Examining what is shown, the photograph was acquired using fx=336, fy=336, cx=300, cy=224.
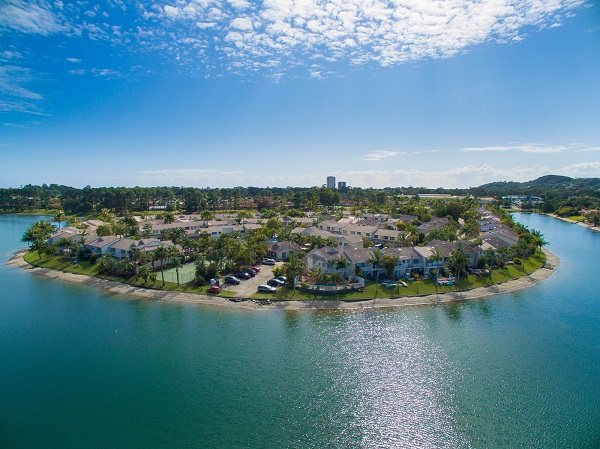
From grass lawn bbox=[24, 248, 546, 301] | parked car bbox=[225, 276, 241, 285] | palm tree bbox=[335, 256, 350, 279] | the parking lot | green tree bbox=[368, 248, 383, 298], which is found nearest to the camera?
grass lawn bbox=[24, 248, 546, 301]

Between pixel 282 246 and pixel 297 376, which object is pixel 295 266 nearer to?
pixel 282 246

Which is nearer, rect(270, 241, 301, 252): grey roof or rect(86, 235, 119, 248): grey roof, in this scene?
rect(86, 235, 119, 248): grey roof

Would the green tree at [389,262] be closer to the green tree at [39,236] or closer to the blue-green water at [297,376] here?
the blue-green water at [297,376]

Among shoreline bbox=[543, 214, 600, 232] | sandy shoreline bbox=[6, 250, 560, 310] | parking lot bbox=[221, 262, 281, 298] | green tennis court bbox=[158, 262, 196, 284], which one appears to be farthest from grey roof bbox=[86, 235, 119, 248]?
shoreline bbox=[543, 214, 600, 232]

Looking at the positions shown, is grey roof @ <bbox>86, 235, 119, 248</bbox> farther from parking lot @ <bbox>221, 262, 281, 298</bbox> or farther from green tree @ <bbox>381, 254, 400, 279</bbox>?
green tree @ <bbox>381, 254, 400, 279</bbox>

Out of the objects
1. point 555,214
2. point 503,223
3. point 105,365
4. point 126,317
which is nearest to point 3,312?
point 126,317

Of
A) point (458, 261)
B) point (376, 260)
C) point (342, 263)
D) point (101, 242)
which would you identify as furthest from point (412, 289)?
point (101, 242)
